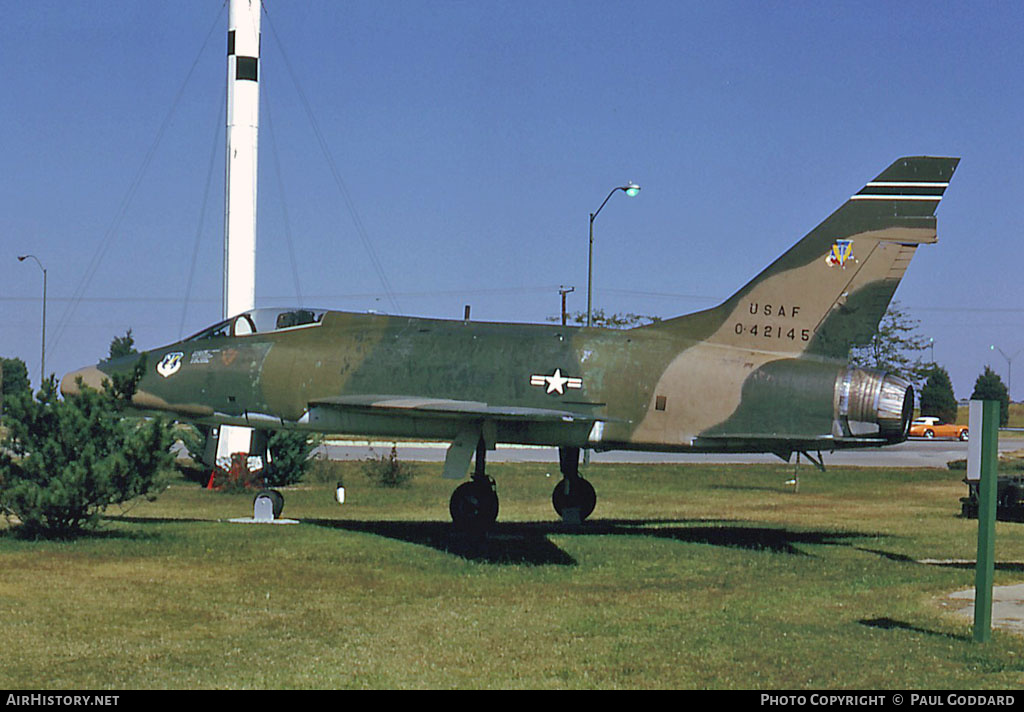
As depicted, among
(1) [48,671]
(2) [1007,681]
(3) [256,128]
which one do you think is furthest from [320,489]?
(2) [1007,681]

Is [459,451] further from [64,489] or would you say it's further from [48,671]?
[48,671]

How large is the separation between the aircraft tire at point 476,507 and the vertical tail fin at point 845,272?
14.7 ft

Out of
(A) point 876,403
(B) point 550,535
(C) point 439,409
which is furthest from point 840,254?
(C) point 439,409

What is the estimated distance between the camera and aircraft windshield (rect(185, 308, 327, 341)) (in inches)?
758

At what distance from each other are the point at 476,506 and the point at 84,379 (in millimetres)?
7077

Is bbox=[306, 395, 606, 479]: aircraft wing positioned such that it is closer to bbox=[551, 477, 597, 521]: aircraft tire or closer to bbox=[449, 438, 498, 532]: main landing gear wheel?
bbox=[449, 438, 498, 532]: main landing gear wheel

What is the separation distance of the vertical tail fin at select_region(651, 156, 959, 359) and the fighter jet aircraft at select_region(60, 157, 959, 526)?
0.02 m

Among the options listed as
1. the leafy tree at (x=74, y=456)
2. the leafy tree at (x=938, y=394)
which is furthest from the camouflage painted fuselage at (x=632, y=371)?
the leafy tree at (x=938, y=394)

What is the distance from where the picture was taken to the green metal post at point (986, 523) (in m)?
10.4

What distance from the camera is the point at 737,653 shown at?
998 centimetres

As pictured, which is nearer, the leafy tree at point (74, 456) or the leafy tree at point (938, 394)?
the leafy tree at point (74, 456)

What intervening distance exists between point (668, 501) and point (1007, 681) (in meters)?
18.6

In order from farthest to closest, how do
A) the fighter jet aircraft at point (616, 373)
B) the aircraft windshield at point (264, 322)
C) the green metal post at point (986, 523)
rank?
1. the aircraft windshield at point (264, 322)
2. the fighter jet aircraft at point (616, 373)
3. the green metal post at point (986, 523)

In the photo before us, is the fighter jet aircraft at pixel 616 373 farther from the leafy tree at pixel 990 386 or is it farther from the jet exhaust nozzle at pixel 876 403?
the leafy tree at pixel 990 386
